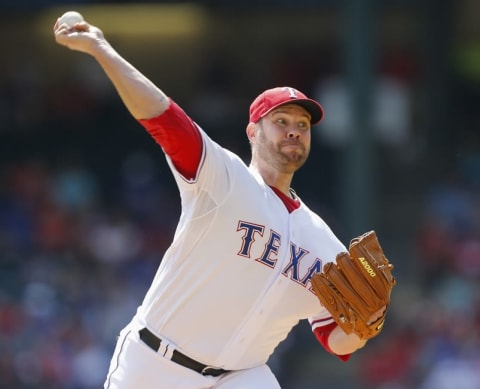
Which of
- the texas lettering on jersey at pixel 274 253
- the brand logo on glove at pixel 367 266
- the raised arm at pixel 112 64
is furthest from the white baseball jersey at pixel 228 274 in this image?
the raised arm at pixel 112 64

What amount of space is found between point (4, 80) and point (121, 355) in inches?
400

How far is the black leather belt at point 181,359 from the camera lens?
12.6 ft

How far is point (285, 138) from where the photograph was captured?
3932 mm

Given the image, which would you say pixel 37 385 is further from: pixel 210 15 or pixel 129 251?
pixel 210 15

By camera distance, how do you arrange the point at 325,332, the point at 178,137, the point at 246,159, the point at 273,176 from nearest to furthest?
the point at 178,137 → the point at 273,176 → the point at 325,332 → the point at 246,159

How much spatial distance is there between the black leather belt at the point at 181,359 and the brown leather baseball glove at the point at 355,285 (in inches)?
17.6

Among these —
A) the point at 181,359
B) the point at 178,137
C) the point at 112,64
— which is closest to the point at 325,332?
the point at 181,359

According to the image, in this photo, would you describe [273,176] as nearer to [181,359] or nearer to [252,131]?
[252,131]

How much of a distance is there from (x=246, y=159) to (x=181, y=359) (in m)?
7.94

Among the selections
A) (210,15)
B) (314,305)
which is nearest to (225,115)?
(210,15)


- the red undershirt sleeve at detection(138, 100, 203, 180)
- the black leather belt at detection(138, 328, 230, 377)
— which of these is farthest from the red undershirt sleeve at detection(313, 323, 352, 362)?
the red undershirt sleeve at detection(138, 100, 203, 180)

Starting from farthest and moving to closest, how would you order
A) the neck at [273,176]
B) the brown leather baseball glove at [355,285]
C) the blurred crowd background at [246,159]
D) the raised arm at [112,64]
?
the blurred crowd background at [246,159], the neck at [273,176], the brown leather baseball glove at [355,285], the raised arm at [112,64]

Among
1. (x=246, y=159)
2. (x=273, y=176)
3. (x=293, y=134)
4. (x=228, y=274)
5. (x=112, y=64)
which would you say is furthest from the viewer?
(x=246, y=159)

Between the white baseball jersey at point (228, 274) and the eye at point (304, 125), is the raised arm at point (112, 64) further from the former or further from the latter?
the eye at point (304, 125)
